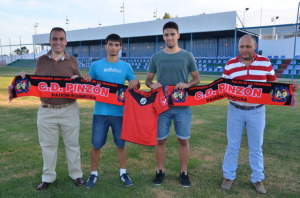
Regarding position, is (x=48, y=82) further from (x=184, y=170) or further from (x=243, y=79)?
(x=243, y=79)

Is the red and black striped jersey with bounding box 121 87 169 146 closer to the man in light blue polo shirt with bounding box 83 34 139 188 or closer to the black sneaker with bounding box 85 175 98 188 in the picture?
the man in light blue polo shirt with bounding box 83 34 139 188

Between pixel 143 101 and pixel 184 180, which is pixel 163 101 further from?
pixel 184 180

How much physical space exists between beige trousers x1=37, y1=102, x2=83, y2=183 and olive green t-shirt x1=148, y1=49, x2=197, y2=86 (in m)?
1.32

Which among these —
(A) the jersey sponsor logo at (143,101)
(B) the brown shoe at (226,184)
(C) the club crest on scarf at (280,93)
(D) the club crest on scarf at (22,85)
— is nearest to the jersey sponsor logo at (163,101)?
(A) the jersey sponsor logo at (143,101)

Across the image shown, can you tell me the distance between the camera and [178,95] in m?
3.46

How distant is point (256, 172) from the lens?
10.7 ft

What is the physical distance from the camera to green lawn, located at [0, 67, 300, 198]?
10.6 feet

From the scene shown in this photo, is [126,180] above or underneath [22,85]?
underneath

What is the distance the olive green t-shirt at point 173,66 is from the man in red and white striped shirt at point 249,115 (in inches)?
22.6

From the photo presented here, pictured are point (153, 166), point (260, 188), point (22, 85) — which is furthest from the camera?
point (153, 166)

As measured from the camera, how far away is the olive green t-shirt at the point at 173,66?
3.30 m

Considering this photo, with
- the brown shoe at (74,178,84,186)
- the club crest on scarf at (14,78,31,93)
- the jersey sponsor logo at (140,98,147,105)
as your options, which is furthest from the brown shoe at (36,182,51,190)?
the jersey sponsor logo at (140,98,147,105)

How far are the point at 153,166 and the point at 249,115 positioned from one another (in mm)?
1796

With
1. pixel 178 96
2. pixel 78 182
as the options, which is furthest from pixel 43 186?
pixel 178 96
